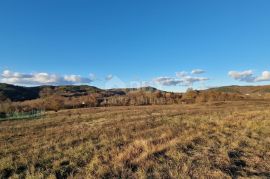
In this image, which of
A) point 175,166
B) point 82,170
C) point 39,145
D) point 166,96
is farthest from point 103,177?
point 166,96

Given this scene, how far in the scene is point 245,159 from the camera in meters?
7.93

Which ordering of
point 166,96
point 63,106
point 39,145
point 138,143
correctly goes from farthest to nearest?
point 166,96
point 63,106
point 39,145
point 138,143

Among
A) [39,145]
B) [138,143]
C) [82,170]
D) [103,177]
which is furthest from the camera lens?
[39,145]

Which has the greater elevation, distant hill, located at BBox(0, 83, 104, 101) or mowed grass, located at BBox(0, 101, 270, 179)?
distant hill, located at BBox(0, 83, 104, 101)

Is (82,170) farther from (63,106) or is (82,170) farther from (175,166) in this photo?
(63,106)

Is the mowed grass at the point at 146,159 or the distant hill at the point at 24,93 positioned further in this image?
the distant hill at the point at 24,93

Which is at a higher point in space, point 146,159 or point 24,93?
point 24,93

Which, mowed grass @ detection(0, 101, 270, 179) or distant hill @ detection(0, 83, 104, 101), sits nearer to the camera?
mowed grass @ detection(0, 101, 270, 179)

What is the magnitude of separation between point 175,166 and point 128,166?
1.31 metres

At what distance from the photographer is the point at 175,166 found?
7.12 metres

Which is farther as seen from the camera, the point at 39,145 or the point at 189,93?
the point at 189,93

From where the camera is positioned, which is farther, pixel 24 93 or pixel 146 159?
pixel 24 93

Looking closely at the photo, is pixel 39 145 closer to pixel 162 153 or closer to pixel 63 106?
pixel 162 153

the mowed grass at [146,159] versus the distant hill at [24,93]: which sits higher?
the distant hill at [24,93]
